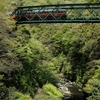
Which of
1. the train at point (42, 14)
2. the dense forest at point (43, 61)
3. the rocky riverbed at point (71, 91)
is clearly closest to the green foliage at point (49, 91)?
the dense forest at point (43, 61)

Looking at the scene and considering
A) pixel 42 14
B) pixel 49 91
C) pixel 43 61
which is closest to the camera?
pixel 49 91

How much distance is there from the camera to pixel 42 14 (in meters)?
38.8

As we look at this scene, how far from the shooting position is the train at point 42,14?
125 feet

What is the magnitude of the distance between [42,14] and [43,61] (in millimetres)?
8629

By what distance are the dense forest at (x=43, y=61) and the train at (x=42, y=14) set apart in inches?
75.9

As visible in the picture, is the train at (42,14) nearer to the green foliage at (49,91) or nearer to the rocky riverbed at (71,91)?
the green foliage at (49,91)

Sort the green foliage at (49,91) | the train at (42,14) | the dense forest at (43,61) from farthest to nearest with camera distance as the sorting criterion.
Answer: the train at (42,14) < the green foliage at (49,91) < the dense forest at (43,61)

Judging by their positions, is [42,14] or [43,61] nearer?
[42,14]

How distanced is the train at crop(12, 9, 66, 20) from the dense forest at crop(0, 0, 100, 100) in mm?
1928

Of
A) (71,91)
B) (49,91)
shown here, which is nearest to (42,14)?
(49,91)

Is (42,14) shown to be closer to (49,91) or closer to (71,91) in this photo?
(49,91)

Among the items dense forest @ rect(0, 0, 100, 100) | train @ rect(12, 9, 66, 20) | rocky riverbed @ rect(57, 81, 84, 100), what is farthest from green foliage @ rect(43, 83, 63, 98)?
train @ rect(12, 9, 66, 20)

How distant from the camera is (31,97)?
31312 millimetres

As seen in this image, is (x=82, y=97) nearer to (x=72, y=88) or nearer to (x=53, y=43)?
(x=72, y=88)
